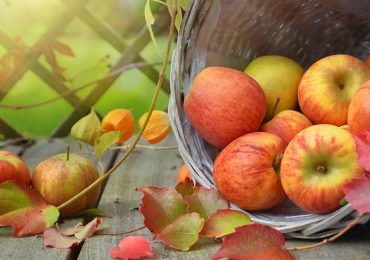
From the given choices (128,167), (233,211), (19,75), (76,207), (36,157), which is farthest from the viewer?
(19,75)

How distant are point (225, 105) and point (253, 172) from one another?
0.12 meters

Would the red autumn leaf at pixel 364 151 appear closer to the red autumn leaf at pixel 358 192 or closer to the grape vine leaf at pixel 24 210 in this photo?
the red autumn leaf at pixel 358 192

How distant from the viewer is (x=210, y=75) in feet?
3.11

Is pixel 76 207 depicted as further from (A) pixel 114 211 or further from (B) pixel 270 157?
(B) pixel 270 157

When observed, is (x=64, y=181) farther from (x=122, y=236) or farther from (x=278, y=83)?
(x=278, y=83)

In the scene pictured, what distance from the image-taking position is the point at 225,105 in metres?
0.93

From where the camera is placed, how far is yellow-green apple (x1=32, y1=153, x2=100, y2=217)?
96 cm

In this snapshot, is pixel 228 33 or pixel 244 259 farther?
pixel 228 33

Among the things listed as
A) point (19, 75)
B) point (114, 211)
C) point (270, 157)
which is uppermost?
point (270, 157)

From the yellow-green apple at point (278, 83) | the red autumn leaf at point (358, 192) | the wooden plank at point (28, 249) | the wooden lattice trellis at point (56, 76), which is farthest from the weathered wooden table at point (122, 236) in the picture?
the wooden lattice trellis at point (56, 76)

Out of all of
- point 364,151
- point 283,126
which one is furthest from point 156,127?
point 364,151

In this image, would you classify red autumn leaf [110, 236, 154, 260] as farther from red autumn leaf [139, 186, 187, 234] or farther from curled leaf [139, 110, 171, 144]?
curled leaf [139, 110, 171, 144]

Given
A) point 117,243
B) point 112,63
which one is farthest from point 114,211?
point 112,63

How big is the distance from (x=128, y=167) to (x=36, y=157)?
26 cm
